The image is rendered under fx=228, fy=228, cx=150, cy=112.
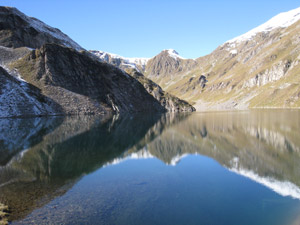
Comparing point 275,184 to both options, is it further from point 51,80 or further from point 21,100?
point 51,80

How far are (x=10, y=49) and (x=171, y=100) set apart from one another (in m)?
120

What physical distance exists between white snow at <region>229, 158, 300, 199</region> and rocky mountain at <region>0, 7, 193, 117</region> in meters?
91.7

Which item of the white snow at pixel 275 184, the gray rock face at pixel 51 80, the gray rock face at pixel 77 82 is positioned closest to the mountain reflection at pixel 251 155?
the white snow at pixel 275 184

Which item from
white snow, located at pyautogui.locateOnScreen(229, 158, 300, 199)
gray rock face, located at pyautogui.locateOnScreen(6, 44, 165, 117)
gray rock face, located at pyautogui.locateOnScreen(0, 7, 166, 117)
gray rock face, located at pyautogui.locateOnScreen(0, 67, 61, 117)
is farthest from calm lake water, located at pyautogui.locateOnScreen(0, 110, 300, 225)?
gray rock face, located at pyautogui.locateOnScreen(6, 44, 165, 117)

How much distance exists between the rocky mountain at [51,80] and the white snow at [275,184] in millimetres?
91662

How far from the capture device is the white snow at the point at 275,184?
18.0 meters

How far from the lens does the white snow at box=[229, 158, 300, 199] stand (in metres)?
18.0

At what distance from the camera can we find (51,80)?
118 metres

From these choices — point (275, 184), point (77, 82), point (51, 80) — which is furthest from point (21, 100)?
point (275, 184)

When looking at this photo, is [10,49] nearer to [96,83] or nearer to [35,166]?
[96,83]

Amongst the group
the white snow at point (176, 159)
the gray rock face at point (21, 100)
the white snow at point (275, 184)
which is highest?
the gray rock face at point (21, 100)

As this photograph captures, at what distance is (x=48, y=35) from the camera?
6649 inches

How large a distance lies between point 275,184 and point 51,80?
11762cm

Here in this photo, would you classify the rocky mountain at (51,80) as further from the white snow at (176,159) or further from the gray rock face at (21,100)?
the white snow at (176,159)
